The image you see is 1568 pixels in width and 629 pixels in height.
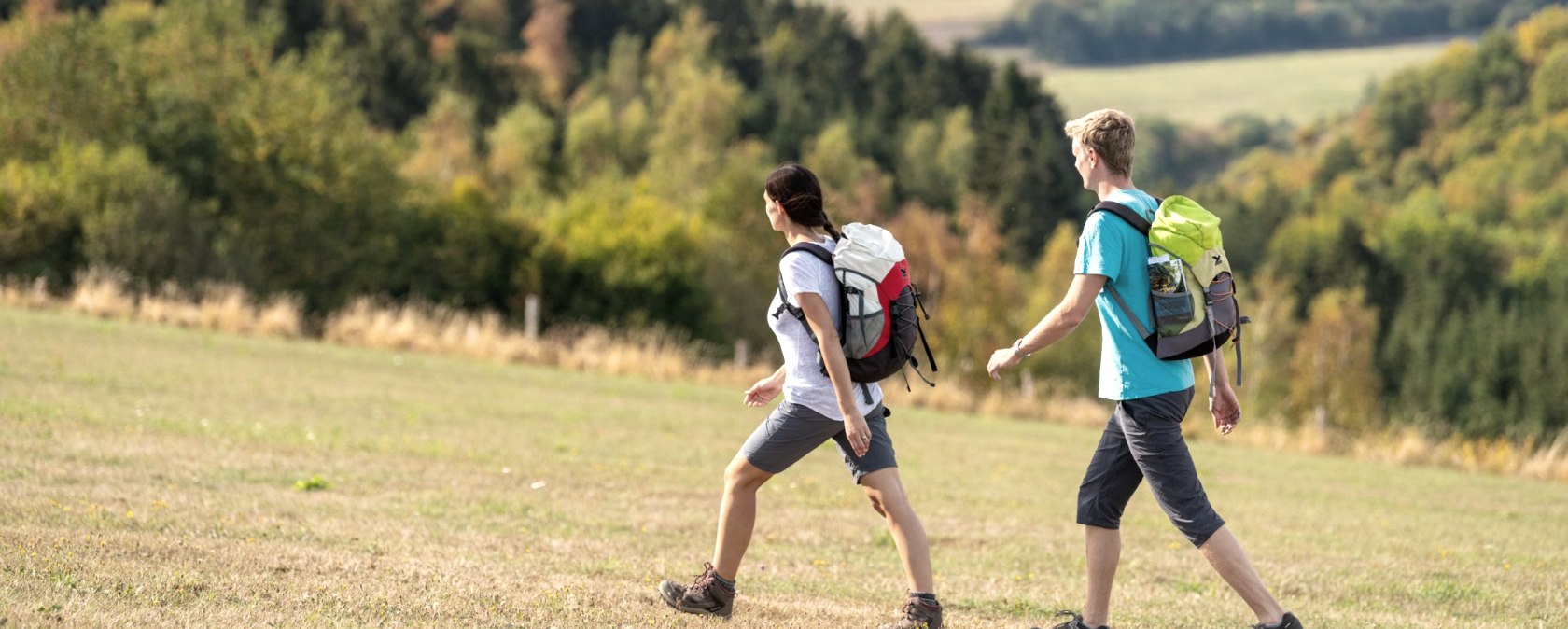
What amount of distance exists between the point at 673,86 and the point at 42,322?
9114 centimetres

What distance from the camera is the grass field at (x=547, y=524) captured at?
6664 millimetres

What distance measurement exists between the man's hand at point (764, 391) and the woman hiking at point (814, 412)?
8cm

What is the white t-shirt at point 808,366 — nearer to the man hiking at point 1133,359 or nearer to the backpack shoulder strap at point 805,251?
the backpack shoulder strap at point 805,251

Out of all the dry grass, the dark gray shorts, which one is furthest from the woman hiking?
the dry grass

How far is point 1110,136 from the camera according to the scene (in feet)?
19.9

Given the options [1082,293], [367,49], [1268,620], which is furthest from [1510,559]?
[367,49]

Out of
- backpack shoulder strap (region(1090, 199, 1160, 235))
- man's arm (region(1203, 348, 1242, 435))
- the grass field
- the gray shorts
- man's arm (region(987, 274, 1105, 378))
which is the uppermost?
backpack shoulder strap (region(1090, 199, 1160, 235))

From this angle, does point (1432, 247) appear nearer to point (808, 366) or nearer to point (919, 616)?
point (919, 616)

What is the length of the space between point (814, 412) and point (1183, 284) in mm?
1533

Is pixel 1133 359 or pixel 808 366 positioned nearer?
pixel 1133 359

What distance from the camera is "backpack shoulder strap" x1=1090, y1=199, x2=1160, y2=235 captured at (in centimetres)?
600

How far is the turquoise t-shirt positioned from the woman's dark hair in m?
1.06

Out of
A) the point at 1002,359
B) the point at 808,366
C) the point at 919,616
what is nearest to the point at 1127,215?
the point at 1002,359

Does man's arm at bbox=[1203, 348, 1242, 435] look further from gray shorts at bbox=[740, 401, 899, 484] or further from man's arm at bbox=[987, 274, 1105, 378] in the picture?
gray shorts at bbox=[740, 401, 899, 484]
